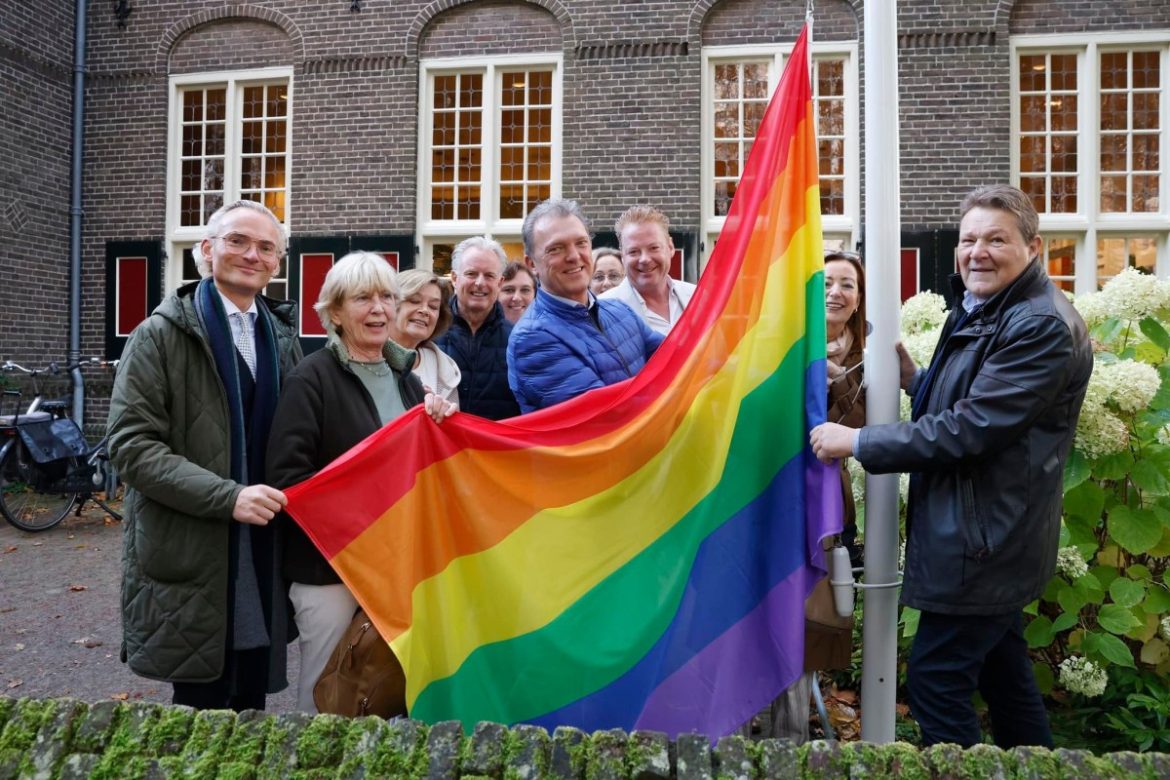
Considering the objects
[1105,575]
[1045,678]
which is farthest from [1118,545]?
[1045,678]

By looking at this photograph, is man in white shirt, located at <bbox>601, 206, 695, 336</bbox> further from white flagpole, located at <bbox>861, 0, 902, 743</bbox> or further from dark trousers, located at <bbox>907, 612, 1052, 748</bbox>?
dark trousers, located at <bbox>907, 612, 1052, 748</bbox>

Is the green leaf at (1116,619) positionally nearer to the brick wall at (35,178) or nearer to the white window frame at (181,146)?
the white window frame at (181,146)

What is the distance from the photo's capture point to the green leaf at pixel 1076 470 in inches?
122

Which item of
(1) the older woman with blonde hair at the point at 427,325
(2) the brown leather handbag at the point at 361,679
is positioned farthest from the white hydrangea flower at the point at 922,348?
(2) the brown leather handbag at the point at 361,679

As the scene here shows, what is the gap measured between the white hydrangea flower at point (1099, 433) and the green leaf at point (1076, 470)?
29mm

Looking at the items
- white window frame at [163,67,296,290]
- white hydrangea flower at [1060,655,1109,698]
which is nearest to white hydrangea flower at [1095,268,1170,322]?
white hydrangea flower at [1060,655,1109,698]

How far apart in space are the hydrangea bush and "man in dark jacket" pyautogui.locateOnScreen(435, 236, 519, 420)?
1847 mm

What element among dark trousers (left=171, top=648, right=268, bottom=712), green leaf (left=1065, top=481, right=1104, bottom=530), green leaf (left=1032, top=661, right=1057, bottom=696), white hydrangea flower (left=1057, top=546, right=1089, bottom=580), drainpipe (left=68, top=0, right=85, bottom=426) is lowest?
green leaf (left=1032, top=661, right=1057, bottom=696)

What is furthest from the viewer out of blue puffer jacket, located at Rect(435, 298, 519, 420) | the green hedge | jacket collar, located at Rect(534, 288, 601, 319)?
blue puffer jacket, located at Rect(435, 298, 519, 420)

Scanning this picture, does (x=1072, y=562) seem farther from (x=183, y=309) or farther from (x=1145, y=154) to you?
(x=1145, y=154)

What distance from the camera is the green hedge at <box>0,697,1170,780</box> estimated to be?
1.60 m

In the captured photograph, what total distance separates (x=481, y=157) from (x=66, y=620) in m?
7.21

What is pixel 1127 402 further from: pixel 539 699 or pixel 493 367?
pixel 493 367

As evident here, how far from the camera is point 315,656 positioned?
2.62 metres
